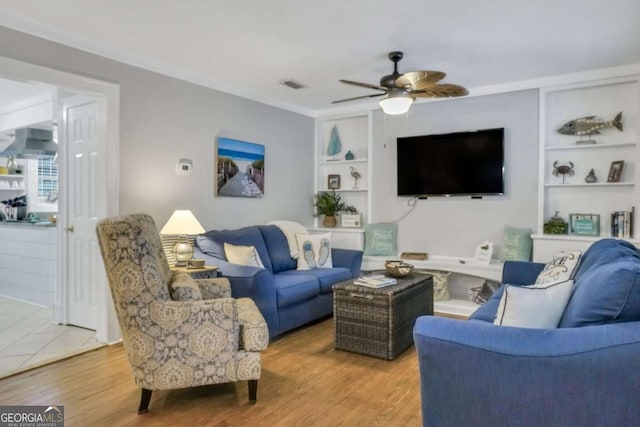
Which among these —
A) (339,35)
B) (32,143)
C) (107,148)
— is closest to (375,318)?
(339,35)

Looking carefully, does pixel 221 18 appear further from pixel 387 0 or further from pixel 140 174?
pixel 140 174

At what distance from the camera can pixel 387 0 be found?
2639 mm

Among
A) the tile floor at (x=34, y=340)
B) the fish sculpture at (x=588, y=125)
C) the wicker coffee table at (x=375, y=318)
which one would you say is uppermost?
the fish sculpture at (x=588, y=125)

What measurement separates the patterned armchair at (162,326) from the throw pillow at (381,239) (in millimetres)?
2912

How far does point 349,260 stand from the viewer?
4582 mm

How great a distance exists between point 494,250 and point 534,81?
5.95 ft

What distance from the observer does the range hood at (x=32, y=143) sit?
5.53 metres

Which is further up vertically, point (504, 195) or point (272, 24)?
point (272, 24)

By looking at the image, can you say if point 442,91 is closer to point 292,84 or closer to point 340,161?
point 292,84

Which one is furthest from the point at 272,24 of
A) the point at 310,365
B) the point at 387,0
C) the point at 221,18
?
the point at 310,365

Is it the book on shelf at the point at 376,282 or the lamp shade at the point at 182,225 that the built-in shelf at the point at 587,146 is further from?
the lamp shade at the point at 182,225

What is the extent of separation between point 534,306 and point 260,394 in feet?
5.45

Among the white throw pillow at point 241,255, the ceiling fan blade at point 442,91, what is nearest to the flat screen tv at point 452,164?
the ceiling fan blade at point 442,91

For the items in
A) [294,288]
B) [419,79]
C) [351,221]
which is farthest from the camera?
[351,221]
